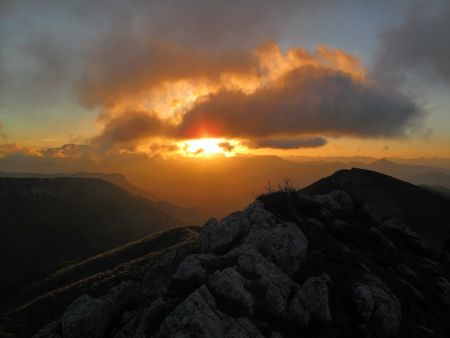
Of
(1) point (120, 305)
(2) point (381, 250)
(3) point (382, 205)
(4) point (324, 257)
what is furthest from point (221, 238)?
(3) point (382, 205)

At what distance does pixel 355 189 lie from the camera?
154500 mm

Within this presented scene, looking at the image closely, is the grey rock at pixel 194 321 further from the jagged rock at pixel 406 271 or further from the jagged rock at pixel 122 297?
the jagged rock at pixel 406 271

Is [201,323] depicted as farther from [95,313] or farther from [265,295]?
[95,313]

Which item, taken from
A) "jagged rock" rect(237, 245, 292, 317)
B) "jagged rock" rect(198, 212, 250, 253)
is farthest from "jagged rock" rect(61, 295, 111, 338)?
"jagged rock" rect(198, 212, 250, 253)

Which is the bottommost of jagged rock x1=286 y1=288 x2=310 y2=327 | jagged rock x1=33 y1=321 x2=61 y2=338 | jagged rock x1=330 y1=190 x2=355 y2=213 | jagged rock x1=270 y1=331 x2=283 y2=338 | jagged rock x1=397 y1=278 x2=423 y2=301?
jagged rock x1=397 y1=278 x2=423 y2=301

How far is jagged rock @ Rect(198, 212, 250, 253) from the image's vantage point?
4125 centimetres

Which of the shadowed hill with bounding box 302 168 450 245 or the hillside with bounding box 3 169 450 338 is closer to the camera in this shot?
the hillside with bounding box 3 169 450 338

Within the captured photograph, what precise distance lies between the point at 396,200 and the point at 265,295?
133 m

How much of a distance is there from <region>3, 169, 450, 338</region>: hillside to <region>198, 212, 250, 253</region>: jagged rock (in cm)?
14

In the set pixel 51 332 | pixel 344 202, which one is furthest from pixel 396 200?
pixel 51 332

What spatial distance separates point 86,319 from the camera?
27141mm

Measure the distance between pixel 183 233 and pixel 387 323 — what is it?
119351mm

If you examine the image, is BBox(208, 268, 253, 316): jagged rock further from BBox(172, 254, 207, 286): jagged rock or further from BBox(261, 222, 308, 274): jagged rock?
BBox(261, 222, 308, 274): jagged rock

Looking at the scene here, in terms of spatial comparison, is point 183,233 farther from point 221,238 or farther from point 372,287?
point 372,287
